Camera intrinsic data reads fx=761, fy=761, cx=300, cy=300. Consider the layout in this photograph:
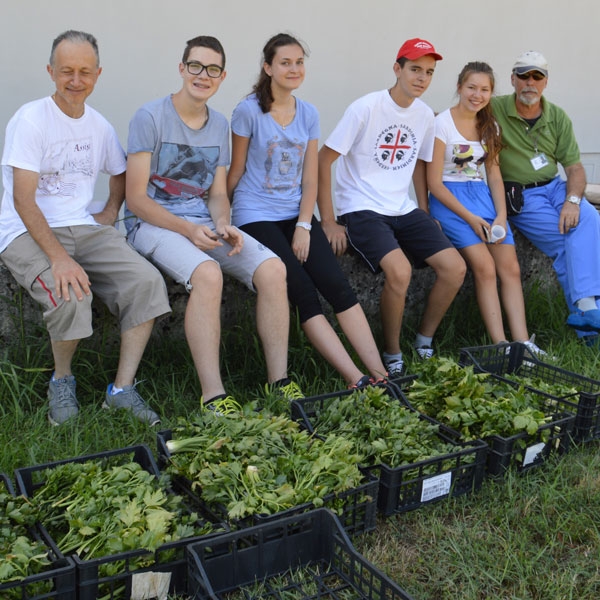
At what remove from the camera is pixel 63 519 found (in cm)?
229

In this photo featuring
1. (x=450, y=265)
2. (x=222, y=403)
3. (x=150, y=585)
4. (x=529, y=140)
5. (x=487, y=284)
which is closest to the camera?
(x=150, y=585)

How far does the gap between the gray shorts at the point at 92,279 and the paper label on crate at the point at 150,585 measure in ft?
4.45

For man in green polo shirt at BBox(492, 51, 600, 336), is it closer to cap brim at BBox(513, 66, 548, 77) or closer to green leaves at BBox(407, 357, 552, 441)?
cap brim at BBox(513, 66, 548, 77)

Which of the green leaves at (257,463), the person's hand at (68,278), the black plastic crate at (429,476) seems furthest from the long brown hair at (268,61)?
the green leaves at (257,463)

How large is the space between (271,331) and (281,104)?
4.02 ft

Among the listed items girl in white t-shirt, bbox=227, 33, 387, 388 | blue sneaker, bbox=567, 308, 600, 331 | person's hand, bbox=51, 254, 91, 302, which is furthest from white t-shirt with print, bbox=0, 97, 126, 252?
blue sneaker, bbox=567, 308, 600, 331

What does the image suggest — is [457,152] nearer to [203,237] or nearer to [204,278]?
[203,237]

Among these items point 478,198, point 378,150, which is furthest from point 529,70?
point 378,150

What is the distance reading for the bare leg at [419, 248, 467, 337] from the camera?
14.0 ft

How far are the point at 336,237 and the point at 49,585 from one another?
2638 mm

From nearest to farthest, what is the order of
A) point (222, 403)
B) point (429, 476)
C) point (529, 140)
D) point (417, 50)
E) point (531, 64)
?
point (429, 476) → point (222, 403) → point (417, 50) → point (531, 64) → point (529, 140)

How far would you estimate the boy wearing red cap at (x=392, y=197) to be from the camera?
418 cm

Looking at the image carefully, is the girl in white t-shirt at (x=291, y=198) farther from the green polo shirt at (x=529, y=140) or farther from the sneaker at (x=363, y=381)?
the green polo shirt at (x=529, y=140)

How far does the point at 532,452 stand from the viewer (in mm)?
3057
